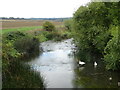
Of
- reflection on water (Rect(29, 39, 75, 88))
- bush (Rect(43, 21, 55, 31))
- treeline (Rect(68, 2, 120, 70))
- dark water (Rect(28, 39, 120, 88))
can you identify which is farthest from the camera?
bush (Rect(43, 21, 55, 31))

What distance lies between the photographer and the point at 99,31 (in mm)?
14523

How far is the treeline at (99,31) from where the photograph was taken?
1141 cm

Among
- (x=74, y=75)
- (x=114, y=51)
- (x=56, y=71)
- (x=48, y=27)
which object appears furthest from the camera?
(x=48, y=27)

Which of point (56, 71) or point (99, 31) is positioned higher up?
point (99, 31)

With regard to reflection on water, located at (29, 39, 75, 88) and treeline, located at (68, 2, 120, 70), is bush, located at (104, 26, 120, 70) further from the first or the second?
reflection on water, located at (29, 39, 75, 88)

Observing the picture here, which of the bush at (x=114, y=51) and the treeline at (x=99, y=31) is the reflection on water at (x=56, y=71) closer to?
the treeline at (x=99, y=31)

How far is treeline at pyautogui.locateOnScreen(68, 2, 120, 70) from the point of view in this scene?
11.4 meters

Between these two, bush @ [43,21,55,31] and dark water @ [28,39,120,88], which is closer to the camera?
dark water @ [28,39,120,88]

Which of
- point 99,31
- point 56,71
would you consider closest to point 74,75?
point 56,71

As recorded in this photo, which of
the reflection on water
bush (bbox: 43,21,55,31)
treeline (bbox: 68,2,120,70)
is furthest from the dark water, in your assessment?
bush (bbox: 43,21,55,31)

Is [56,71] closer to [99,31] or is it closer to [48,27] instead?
[99,31]

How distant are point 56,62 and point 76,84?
18.0ft

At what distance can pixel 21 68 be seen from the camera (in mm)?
9000

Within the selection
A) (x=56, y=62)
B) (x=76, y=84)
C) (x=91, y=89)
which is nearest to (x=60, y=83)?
(x=76, y=84)
